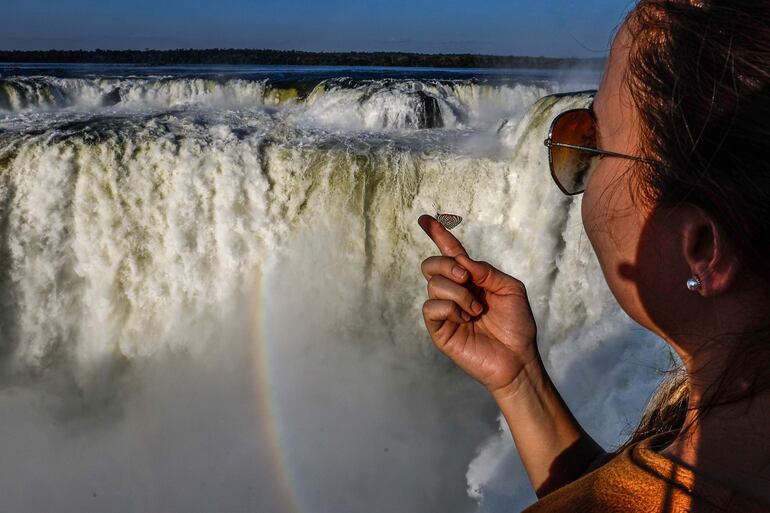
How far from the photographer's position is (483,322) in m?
1.34

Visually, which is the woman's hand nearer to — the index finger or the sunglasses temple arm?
the index finger

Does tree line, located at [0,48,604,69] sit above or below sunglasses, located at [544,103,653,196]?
above

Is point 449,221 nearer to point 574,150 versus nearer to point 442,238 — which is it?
point 442,238

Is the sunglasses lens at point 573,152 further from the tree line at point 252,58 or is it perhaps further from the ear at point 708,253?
the tree line at point 252,58

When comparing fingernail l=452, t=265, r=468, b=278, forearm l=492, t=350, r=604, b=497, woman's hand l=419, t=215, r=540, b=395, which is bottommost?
forearm l=492, t=350, r=604, b=497

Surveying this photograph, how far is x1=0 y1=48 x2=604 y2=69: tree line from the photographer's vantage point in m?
32.2

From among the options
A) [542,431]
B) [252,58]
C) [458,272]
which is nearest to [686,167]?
[458,272]

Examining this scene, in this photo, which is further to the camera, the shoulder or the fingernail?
the fingernail

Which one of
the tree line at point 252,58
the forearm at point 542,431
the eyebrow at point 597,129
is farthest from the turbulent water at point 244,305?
the tree line at point 252,58

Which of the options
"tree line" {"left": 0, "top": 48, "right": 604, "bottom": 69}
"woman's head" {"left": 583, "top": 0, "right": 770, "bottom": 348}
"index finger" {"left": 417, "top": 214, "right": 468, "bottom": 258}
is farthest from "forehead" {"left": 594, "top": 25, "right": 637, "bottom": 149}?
"tree line" {"left": 0, "top": 48, "right": 604, "bottom": 69}

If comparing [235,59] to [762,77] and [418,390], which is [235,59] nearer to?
[418,390]

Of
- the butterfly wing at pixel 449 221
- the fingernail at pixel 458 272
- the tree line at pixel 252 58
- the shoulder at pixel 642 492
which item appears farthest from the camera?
the tree line at pixel 252 58

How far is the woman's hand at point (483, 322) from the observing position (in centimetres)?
129

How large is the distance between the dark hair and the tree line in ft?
96.9
